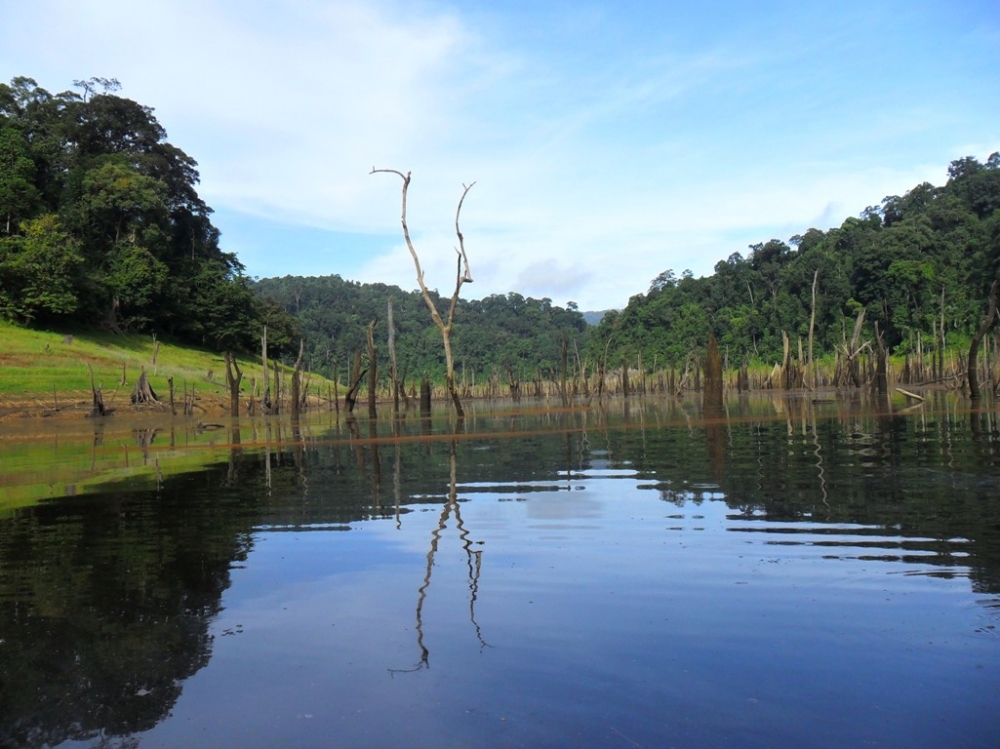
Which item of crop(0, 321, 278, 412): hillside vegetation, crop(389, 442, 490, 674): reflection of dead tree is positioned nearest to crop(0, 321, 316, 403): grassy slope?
crop(0, 321, 278, 412): hillside vegetation

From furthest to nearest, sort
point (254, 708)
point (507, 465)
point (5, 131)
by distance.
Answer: point (5, 131)
point (507, 465)
point (254, 708)

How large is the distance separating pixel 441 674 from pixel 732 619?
5.12 ft

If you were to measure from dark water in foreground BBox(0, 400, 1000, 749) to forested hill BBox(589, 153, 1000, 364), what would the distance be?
46139mm

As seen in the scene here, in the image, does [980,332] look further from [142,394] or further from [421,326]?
[421,326]

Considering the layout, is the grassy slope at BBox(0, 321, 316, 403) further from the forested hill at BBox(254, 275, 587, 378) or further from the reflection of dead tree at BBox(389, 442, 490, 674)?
the reflection of dead tree at BBox(389, 442, 490, 674)

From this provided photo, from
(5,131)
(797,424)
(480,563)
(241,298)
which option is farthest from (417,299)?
(480,563)

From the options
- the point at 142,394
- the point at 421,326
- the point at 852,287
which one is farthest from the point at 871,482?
the point at 421,326

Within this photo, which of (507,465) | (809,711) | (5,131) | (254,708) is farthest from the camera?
(5,131)

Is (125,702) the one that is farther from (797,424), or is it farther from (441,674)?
(797,424)

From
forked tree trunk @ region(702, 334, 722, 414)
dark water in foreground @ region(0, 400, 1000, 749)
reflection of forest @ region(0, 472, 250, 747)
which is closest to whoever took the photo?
dark water in foreground @ region(0, 400, 1000, 749)

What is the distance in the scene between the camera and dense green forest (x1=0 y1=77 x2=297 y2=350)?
173 ft

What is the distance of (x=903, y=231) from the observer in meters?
66.9

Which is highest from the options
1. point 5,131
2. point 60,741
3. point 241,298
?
point 5,131

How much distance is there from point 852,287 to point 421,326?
212 feet
